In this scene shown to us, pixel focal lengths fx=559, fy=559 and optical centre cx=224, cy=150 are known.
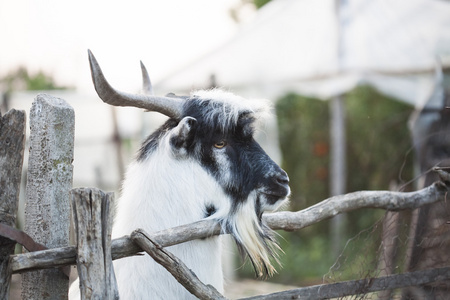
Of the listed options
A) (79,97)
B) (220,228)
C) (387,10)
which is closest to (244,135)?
(220,228)

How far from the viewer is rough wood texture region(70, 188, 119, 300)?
6.67ft

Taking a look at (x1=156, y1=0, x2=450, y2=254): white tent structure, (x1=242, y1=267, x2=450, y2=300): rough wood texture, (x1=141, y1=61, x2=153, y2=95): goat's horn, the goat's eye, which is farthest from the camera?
(x1=156, y1=0, x2=450, y2=254): white tent structure

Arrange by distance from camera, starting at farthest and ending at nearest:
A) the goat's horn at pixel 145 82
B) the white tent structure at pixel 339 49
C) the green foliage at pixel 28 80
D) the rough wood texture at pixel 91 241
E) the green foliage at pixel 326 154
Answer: the green foliage at pixel 28 80, the green foliage at pixel 326 154, the white tent structure at pixel 339 49, the goat's horn at pixel 145 82, the rough wood texture at pixel 91 241

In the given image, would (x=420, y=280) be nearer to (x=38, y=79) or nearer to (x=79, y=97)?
(x=79, y=97)

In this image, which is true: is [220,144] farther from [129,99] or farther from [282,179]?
[129,99]

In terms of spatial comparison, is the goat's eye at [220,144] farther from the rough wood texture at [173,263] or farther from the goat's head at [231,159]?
the rough wood texture at [173,263]

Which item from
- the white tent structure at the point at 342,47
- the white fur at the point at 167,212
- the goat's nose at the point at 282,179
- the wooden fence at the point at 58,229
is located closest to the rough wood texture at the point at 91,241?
the wooden fence at the point at 58,229

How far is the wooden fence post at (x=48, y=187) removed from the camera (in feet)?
7.26

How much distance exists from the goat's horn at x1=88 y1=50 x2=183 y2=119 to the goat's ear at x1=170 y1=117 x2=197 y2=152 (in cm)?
12

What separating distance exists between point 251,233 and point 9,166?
3.93ft

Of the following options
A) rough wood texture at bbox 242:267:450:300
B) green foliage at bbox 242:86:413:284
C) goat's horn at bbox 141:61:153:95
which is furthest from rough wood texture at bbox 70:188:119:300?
green foliage at bbox 242:86:413:284

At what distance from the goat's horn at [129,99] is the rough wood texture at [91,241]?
48cm

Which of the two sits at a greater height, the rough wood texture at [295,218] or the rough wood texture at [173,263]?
the rough wood texture at [295,218]

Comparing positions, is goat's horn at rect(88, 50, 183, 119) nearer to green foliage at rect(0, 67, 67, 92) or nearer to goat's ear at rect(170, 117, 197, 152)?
goat's ear at rect(170, 117, 197, 152)
